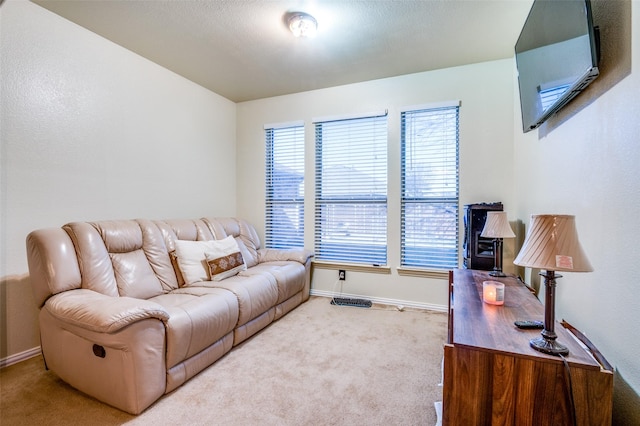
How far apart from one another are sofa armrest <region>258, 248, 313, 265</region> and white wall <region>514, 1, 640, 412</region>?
2406mm

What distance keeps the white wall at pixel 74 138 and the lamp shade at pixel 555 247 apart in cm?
316

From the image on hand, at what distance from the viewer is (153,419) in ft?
5.23

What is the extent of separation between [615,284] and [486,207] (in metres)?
1.59

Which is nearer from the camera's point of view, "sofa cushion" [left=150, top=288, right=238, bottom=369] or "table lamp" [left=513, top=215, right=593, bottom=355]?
"table lamp" [left=513, top=215, right=593, bottom=355]

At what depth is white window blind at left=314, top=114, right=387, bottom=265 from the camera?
3.55 metres

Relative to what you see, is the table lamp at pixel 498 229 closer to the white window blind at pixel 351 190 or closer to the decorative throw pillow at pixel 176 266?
the white window blind at pixel 351 190

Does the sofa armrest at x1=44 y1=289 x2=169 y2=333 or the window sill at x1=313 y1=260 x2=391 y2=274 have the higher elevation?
the sofa armrest at x1=44 y1=289 x2=169 y2=333

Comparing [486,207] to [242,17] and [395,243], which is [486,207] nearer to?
[395,243]

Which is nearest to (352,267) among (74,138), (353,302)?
(353,302)

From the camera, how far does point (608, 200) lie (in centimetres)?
121

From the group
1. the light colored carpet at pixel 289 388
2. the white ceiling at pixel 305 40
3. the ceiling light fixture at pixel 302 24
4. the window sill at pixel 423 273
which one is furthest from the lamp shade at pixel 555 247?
the window sill at pixel 423 273

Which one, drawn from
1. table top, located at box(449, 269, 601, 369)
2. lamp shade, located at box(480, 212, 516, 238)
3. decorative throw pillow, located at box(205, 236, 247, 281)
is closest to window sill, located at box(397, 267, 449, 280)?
lamp shade, located at box(480, 212, 516, 238)

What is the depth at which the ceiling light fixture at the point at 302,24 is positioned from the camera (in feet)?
7.56

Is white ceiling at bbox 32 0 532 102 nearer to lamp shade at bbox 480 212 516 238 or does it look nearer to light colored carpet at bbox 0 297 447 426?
lamp shade at bbox 480 212 516 238
